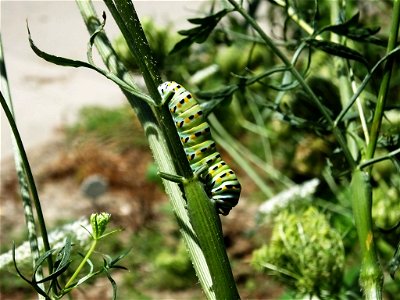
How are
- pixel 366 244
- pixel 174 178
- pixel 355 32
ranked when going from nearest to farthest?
pixel 174 178
pixel 366 244
pixel 355 32

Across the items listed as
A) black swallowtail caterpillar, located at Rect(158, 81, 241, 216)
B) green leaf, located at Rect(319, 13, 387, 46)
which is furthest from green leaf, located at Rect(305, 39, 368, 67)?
black swallowtail caterpillar, located at Rect(158, 81, 241, 216)

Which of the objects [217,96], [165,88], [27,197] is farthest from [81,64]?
[217,96]

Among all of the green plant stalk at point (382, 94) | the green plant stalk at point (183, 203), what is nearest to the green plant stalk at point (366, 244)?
the green plant stalk at point (382, 94)

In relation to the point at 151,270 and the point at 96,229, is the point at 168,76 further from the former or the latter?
the point at 96,229

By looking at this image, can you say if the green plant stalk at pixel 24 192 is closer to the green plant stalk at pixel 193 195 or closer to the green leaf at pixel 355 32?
the green plant stalk at pixel 193 195

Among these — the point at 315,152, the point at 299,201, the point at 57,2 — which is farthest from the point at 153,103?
the point at 57,2

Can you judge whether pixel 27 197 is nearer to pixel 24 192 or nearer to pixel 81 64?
pixel 24 192

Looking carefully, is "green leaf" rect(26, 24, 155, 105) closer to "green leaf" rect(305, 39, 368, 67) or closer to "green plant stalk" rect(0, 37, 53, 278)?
"green plant stalk" rect(0, 37, 53, 278)

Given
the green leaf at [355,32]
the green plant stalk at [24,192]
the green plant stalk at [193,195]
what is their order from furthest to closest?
the green leaf at [355,32], the green plant stalk at [24,192], the green plant stalk at [193,195]
